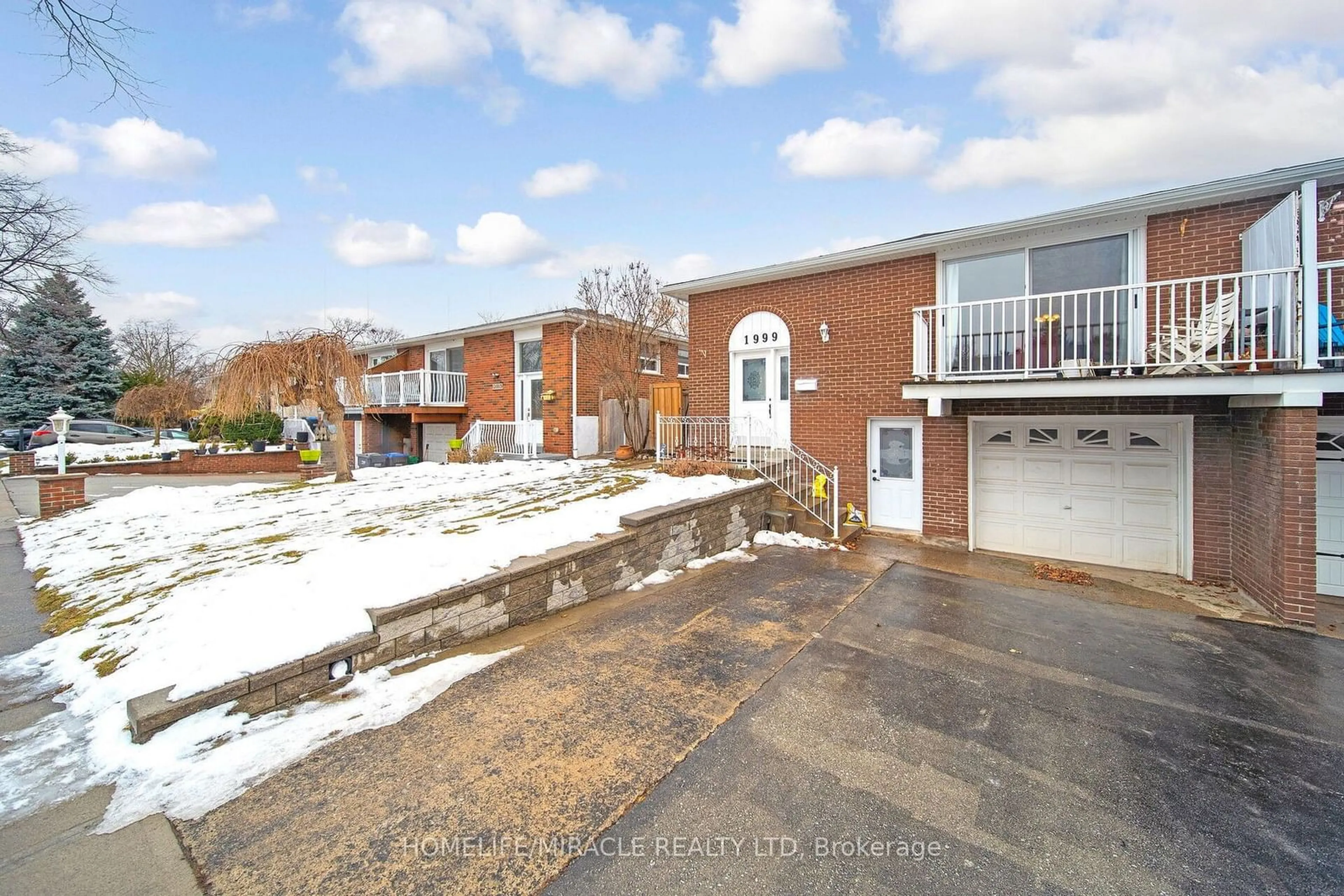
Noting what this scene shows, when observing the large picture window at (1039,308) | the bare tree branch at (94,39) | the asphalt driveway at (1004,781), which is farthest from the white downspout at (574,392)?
the asphalt driveway at (1004,781)

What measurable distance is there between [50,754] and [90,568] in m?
4.22

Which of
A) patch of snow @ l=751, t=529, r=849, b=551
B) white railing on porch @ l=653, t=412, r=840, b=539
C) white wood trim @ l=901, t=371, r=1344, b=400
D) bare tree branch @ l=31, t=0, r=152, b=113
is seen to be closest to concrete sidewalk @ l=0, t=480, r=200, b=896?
bare tree branch @ l=31, t=0, r=152, b=113

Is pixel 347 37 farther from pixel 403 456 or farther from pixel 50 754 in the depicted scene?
pixel 403 456

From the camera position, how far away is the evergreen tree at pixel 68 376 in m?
23.7

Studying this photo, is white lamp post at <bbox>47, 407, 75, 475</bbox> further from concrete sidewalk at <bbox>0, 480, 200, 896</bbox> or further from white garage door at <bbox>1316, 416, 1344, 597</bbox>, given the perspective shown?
white garage door at <bbox>1316, 416, 1344, 597</bbox>

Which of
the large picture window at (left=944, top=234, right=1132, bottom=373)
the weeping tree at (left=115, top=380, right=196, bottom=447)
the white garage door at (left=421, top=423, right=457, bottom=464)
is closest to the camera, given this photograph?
the large picture window at (left=944, top=234, right=1132, bottom=373)

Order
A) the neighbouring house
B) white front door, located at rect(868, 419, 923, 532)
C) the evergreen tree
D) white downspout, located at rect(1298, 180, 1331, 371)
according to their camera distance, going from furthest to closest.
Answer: the evergreen tree, the neighbouring house, white front door, located at rect(868, 419, 923, 532), white downspout, located at rect(1298, 180, 1331, 371)

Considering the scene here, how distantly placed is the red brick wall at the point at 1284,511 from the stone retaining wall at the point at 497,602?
19.6 ft

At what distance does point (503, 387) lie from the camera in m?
15.9

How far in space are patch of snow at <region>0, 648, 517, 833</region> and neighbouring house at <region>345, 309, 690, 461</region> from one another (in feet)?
33.6

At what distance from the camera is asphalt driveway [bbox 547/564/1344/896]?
219 cm

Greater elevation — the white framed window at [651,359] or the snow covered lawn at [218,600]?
the white framed window at [651,359]

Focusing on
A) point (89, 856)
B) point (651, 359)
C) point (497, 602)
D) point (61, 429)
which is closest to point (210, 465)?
point (61, 429)

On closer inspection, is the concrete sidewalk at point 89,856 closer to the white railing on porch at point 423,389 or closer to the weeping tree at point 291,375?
the weeping tree at point 291,375
